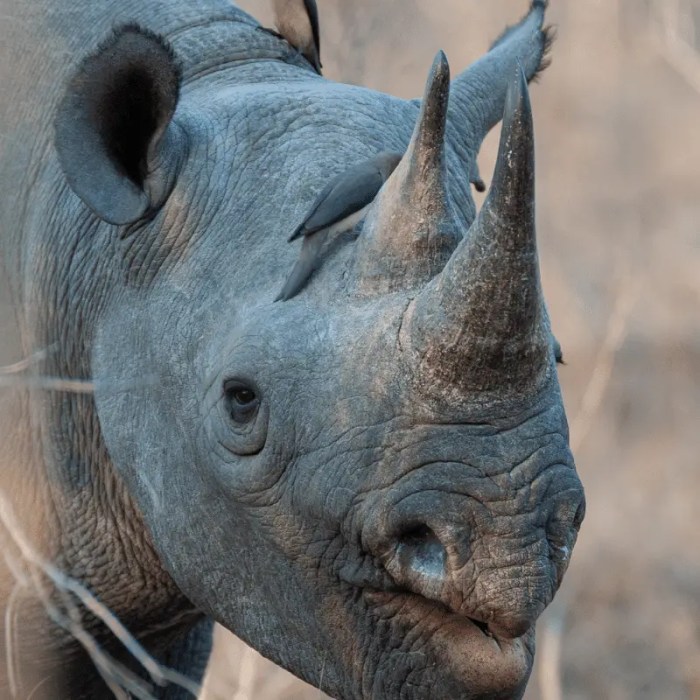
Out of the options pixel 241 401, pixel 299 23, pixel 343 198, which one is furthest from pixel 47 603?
pixel 299 23

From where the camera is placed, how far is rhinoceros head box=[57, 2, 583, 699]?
2779 millimetres

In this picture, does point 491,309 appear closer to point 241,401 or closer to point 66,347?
point 241,401

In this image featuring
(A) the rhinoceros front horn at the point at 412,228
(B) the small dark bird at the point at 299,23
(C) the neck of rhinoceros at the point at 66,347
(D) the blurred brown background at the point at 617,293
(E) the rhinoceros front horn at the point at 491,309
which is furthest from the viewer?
(D) the blurred brown background at the point at 617,293

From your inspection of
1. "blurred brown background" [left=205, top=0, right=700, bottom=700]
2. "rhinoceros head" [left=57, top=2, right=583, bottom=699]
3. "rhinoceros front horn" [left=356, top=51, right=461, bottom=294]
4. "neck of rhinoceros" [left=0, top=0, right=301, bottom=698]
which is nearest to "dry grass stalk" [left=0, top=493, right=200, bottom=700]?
"neck of rhinoceros" [left=0, top=0, right=301, bottom=698]

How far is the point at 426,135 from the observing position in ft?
9.62

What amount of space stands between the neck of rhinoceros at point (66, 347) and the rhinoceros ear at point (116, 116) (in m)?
0.21

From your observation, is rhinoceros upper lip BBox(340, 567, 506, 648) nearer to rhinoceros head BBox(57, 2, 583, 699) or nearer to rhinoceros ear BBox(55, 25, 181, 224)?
rhinoceros head BBox(57, 2, 583, 699)

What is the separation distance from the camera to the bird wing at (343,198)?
10.3 feet

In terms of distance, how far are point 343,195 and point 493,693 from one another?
94cm

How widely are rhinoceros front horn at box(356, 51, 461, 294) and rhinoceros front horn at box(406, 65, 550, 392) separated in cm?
14

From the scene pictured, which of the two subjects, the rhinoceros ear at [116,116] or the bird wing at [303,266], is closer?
the bird wing at [303,266]

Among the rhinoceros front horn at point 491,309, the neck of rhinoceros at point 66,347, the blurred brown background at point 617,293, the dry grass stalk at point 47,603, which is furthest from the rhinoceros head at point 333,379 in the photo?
the blurred brown background at point 617,293

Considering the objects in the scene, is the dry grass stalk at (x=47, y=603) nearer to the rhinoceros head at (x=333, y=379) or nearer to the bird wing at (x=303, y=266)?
the rhinoceros head at (x=333, y=379)

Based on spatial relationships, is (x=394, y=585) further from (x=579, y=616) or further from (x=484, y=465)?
(x=579, y=616)
